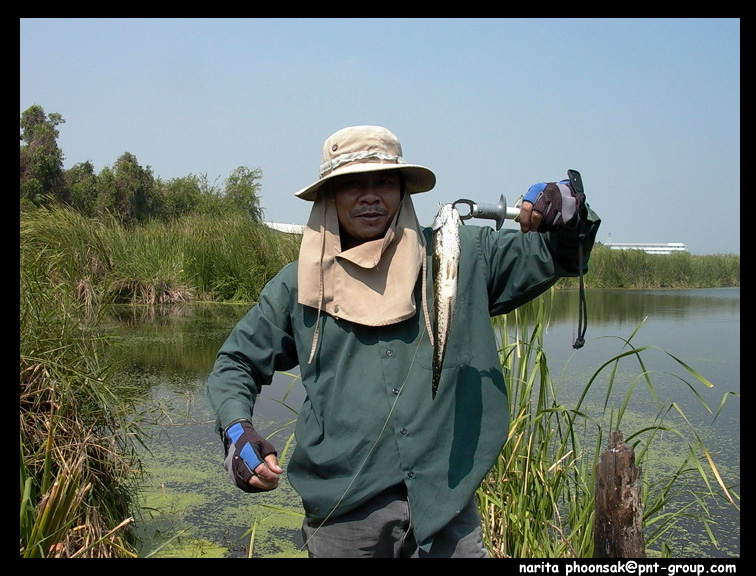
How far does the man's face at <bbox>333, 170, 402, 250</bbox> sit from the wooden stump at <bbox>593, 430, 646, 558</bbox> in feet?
3.36

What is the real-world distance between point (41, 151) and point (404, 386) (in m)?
23.1

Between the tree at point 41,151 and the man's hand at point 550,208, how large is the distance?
73.8 feet

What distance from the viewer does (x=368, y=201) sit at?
2172mm

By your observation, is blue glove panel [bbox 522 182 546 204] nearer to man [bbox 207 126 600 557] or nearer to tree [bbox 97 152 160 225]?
man [bbox 207 126 600 557]

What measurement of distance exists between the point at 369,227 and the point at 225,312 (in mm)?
9971

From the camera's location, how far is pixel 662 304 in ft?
53.0

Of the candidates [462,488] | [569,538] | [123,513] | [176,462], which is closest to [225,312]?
[176,462]

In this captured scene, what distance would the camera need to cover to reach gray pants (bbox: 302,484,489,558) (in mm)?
1972

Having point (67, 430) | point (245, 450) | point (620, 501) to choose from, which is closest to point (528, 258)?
point (620, 501)

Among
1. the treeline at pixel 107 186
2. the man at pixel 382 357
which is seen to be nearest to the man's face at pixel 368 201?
the man at pixel 382 357

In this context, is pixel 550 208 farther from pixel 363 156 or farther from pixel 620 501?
pixel 620 501

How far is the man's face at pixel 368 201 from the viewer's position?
2.18 m

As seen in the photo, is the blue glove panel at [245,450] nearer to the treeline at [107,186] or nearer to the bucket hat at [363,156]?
the bucket hat at [363,156]

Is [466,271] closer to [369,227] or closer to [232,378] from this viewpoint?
[369,227]
